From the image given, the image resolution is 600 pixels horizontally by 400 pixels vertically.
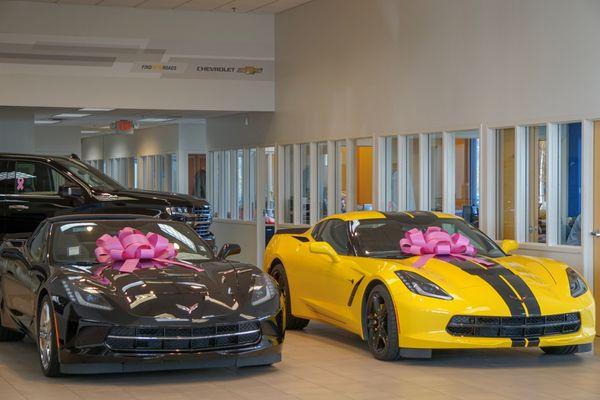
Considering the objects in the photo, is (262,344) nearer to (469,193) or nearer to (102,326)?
(102,326)

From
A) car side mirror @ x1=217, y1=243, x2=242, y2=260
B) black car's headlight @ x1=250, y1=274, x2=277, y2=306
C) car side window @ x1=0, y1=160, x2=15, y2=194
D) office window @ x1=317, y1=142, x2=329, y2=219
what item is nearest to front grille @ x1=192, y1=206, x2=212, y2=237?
car side window @ x1=0, y1=160, x2=15, y2=194

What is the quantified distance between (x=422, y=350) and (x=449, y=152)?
6.05 metres

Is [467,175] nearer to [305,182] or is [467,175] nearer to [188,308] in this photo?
[305,182]

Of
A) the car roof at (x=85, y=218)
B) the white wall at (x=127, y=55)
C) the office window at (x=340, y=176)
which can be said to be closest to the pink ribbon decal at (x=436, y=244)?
the car roof at (x=85, y=218)

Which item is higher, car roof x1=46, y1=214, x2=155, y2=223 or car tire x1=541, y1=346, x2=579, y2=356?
car roof x1=46, y1=214, x2=155, y2=223

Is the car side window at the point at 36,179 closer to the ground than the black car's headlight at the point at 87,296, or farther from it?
farther from it

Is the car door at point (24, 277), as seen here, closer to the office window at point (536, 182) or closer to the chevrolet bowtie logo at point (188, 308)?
the chevrolet bowtie logo at point (188, 308)

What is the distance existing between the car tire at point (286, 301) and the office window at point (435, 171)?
4.37 meters

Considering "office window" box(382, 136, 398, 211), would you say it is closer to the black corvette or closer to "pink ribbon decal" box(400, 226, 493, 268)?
"pink ribbon decal" box(400, 226, 493, 268)

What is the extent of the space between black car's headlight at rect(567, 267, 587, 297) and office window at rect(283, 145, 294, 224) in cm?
1058

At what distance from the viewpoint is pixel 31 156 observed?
14.2m

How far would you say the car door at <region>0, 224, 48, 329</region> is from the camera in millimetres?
8367

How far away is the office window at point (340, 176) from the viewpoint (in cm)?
1728

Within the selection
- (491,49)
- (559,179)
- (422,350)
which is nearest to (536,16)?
(491,49)
